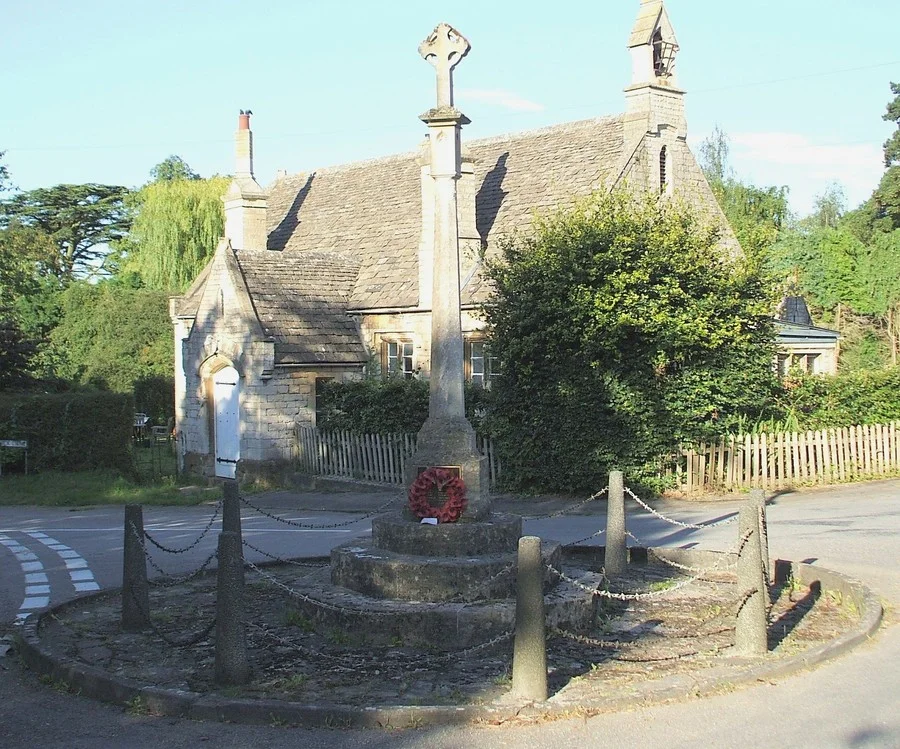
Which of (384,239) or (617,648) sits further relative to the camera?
(384,239)

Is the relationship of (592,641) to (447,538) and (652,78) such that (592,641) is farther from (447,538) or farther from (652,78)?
(652,78)

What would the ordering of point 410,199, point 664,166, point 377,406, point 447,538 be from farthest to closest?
Result: point 410,199, point 664,166, point 377,406, point 447,538

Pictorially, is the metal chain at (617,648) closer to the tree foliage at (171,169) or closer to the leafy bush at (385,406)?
the leafy bush at (385,406)

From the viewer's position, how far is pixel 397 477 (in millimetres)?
23406

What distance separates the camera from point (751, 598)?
27.9 feet

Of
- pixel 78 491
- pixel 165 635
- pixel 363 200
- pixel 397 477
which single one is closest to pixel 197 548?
pixel 165 635

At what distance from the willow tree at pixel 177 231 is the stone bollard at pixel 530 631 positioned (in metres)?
40.6

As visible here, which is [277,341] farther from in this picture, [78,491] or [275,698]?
[275,698]

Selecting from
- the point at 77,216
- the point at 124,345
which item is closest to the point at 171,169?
the point at 77,216

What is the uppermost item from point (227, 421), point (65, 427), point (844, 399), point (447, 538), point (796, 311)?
point (796, 311)

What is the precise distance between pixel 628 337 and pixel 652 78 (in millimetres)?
9522

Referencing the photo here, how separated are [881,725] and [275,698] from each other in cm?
406

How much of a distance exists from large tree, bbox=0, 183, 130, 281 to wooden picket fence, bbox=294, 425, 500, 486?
151ft

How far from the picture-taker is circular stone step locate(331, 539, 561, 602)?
31.4ft
